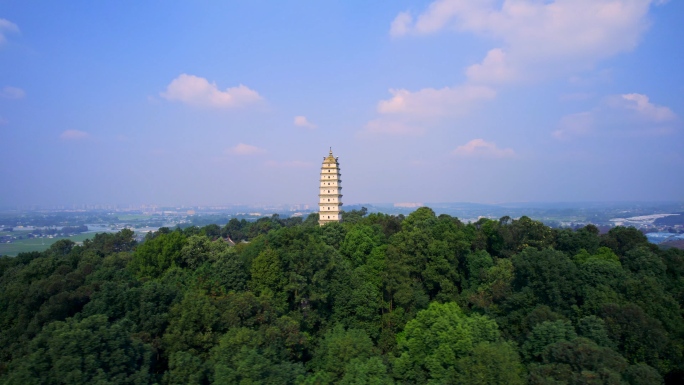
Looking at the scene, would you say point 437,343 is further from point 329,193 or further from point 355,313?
point 329,193

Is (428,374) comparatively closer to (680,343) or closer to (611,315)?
(611,315)

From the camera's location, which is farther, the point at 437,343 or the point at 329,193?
the point at 329,193

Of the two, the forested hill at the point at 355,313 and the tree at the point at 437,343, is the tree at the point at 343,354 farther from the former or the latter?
the tree at the point at 437,343

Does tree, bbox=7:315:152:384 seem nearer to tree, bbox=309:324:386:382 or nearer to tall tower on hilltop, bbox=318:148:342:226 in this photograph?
tree, bbox=309:324:386:382

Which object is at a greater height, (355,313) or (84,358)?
(84,358)

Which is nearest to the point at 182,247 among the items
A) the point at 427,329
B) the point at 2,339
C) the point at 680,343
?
the point at 2,339

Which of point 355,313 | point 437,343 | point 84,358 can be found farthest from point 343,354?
point 84,358
